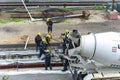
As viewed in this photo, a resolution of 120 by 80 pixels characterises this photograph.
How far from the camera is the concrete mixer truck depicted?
14648 millimetres

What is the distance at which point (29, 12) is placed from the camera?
2383 cm

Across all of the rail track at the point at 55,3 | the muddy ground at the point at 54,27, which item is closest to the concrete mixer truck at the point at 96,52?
the muddy ground at the point at 54,27

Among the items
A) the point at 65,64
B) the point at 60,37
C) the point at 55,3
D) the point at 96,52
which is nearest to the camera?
the point at 96,52

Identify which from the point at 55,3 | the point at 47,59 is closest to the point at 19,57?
the point at 47,59

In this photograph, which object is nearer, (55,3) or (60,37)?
(60,37)

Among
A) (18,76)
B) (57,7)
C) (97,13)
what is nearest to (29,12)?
(57,7)

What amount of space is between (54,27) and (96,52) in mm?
7552

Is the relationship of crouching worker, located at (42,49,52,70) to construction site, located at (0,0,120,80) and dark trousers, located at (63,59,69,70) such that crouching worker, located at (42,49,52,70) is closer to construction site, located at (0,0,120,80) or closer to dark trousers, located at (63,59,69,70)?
construction site, located at (0,0,120,80)

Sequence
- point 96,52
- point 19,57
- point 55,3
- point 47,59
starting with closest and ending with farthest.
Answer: point 96,52
point 47,59
point 19,57
point 55,3

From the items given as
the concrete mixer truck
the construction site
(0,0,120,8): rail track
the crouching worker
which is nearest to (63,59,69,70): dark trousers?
the construction site

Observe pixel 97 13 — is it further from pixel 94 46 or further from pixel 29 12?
pixel 94 46

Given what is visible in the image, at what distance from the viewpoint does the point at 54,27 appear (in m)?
21.9

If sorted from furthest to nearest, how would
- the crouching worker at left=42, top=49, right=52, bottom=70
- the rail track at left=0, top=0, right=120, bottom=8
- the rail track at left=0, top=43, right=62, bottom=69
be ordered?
1. the rail track at left=0, top=0, right=120, bottom=8
2. the rail track at left=0, top=43, right=62, bottom=69
3. the crouching worker at left=42, top=49, right=52, bottom=70

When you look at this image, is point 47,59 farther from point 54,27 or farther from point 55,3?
point 55,3
